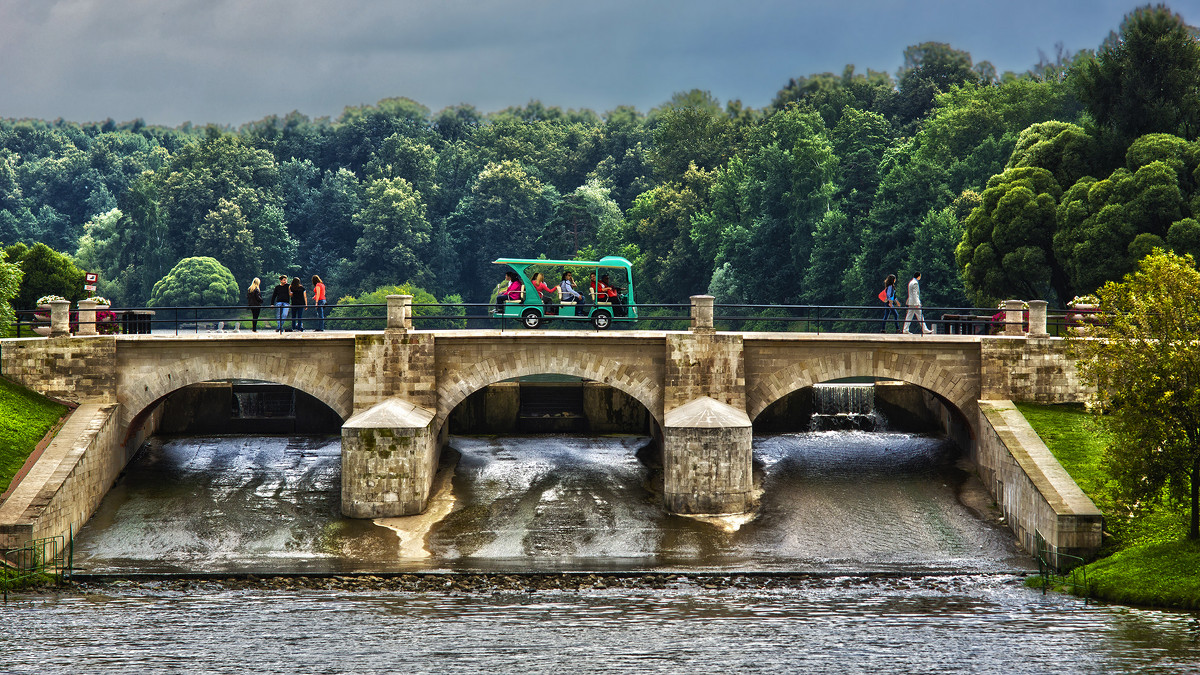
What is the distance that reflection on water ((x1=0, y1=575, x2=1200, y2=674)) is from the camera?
76.6 ft

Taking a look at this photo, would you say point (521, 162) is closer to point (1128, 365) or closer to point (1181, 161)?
point (1181, 161)

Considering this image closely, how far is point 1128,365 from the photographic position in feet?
92.2

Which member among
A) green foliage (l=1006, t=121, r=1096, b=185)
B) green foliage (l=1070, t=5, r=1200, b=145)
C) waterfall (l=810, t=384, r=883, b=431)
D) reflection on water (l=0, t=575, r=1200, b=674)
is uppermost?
green foliage (l=1070, t=5, r=1200, b=145)

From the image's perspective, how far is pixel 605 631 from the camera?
2538 cm

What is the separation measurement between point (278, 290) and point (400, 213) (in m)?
67.0

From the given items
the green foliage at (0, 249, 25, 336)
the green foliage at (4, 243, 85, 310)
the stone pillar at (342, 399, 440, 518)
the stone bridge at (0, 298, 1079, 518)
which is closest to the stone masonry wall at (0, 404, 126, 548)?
the stone bridge at (0, 298, 1079, 518)

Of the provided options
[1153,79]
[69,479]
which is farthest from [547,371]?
[1153,79]

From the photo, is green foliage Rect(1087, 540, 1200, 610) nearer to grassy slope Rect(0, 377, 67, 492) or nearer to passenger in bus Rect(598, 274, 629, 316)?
passenger in bus Rect(598, 274, 629, 316)

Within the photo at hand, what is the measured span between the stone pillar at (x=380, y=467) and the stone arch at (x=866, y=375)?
9858 millimetres

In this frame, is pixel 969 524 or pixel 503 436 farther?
pixel 503 436

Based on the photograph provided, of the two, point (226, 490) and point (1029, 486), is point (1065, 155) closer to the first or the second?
point (1029, 486)

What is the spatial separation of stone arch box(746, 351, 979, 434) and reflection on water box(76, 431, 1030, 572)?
97.5 inches

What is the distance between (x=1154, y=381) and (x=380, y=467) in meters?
19.2

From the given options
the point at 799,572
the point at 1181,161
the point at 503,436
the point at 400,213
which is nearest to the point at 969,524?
the point at 799,572
